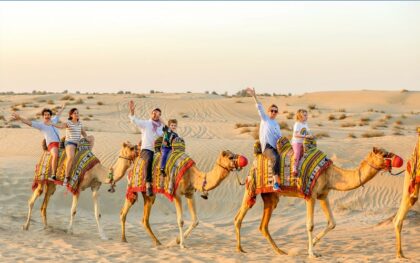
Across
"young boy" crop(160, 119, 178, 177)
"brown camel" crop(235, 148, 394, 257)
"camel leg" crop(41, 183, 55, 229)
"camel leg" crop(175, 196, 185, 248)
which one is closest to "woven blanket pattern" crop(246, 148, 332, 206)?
"brown camel" crop(235, 148, 394, 257)

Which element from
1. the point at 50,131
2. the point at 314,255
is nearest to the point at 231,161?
the point at 314,255

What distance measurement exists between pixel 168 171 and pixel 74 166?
226 cm

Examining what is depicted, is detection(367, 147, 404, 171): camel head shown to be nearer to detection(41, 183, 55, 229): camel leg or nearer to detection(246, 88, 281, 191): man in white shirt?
detection(246, 88, 281, 191): man in white shirt

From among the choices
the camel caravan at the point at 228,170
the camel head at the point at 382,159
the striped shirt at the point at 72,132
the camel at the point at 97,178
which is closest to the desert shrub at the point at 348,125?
the camel caravan at the point at 228,170

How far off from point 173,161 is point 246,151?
905cm

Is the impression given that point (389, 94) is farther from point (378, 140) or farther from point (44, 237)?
point (44, 237)

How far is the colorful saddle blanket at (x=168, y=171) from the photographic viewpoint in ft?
37.3

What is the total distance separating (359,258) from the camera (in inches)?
404

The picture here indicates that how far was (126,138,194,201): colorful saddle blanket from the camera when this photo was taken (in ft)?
37.3

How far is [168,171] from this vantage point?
11.4m

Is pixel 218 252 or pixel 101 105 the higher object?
pixel 101 105

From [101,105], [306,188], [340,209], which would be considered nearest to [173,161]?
[306,188]

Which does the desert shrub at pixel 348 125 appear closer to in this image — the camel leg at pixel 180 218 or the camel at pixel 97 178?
the camel at pixel 97 178

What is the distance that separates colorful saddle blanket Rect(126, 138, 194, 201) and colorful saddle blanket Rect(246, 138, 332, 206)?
1427 millimetres
